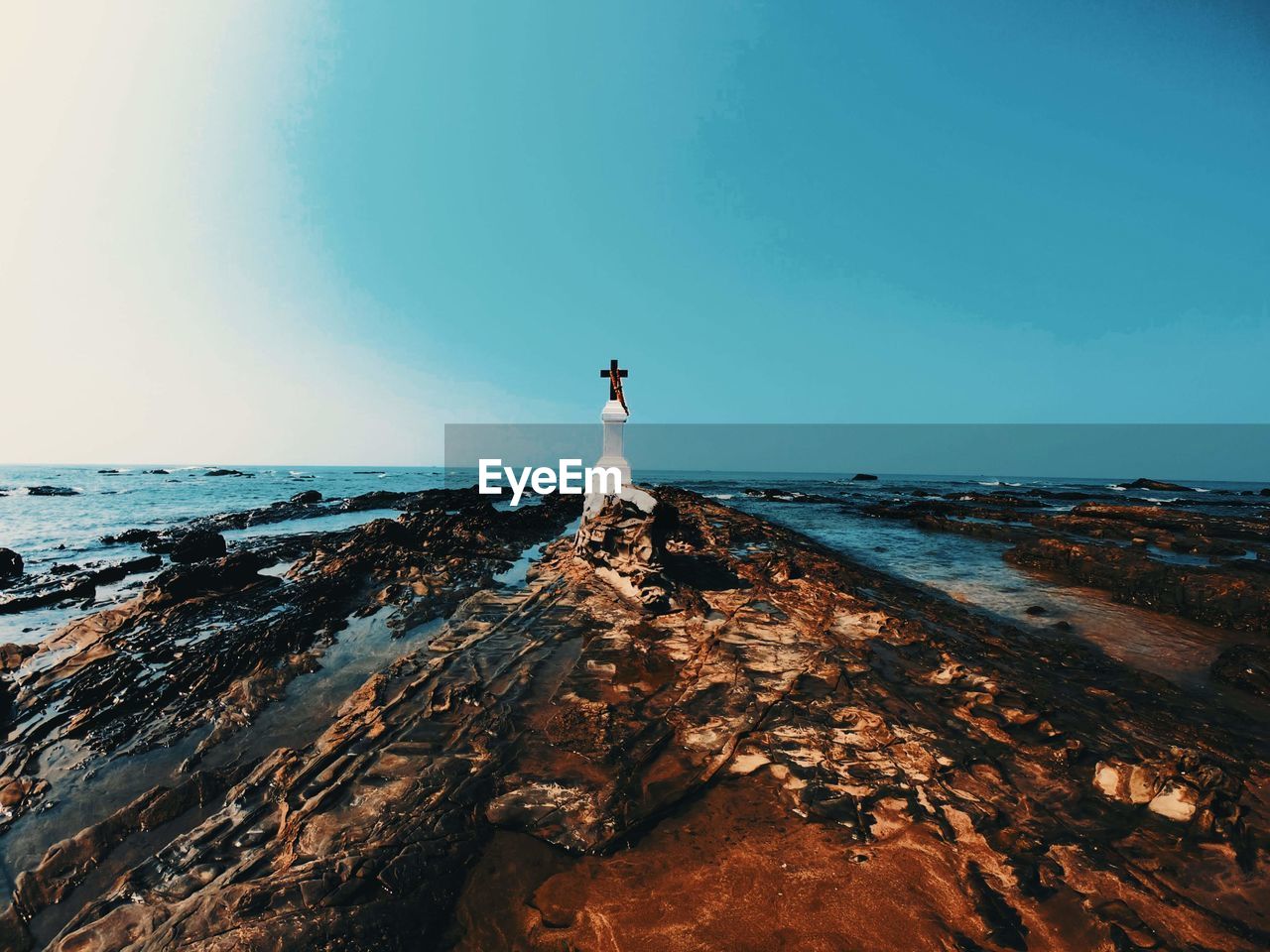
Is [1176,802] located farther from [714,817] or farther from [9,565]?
[9,565]

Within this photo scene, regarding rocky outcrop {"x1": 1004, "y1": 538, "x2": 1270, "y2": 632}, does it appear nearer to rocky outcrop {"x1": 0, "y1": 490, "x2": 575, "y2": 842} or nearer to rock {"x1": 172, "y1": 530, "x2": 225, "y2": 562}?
rocky outcrop {"x1": 0, "y1": 490, "x2": 575, "y2": 842}

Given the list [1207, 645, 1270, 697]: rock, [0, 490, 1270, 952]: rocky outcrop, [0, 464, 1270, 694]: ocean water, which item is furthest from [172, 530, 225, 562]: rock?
[1207, 645, 1270, 697]: rock

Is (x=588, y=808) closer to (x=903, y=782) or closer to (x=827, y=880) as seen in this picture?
(x=827, y=880)

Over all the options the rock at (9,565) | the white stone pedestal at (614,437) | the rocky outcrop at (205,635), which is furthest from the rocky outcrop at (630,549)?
the rock at (9,565)

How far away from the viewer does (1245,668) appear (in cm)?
631

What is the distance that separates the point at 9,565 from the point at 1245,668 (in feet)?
94.4

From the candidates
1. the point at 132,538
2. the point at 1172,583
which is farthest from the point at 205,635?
the point at 1172,583

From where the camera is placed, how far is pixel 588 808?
12.1 ft

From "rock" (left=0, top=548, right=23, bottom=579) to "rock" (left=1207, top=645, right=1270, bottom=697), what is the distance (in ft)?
92.9

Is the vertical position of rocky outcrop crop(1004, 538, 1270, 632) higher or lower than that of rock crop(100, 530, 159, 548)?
higher

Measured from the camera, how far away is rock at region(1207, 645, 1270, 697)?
6113 millimetres

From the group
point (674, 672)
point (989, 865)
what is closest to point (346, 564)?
point (674, 672)

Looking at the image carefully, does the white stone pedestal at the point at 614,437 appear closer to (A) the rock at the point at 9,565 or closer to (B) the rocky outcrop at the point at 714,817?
(B) the rocky outcrop at the point at 714,817

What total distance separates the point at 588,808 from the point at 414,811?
4.76ft
